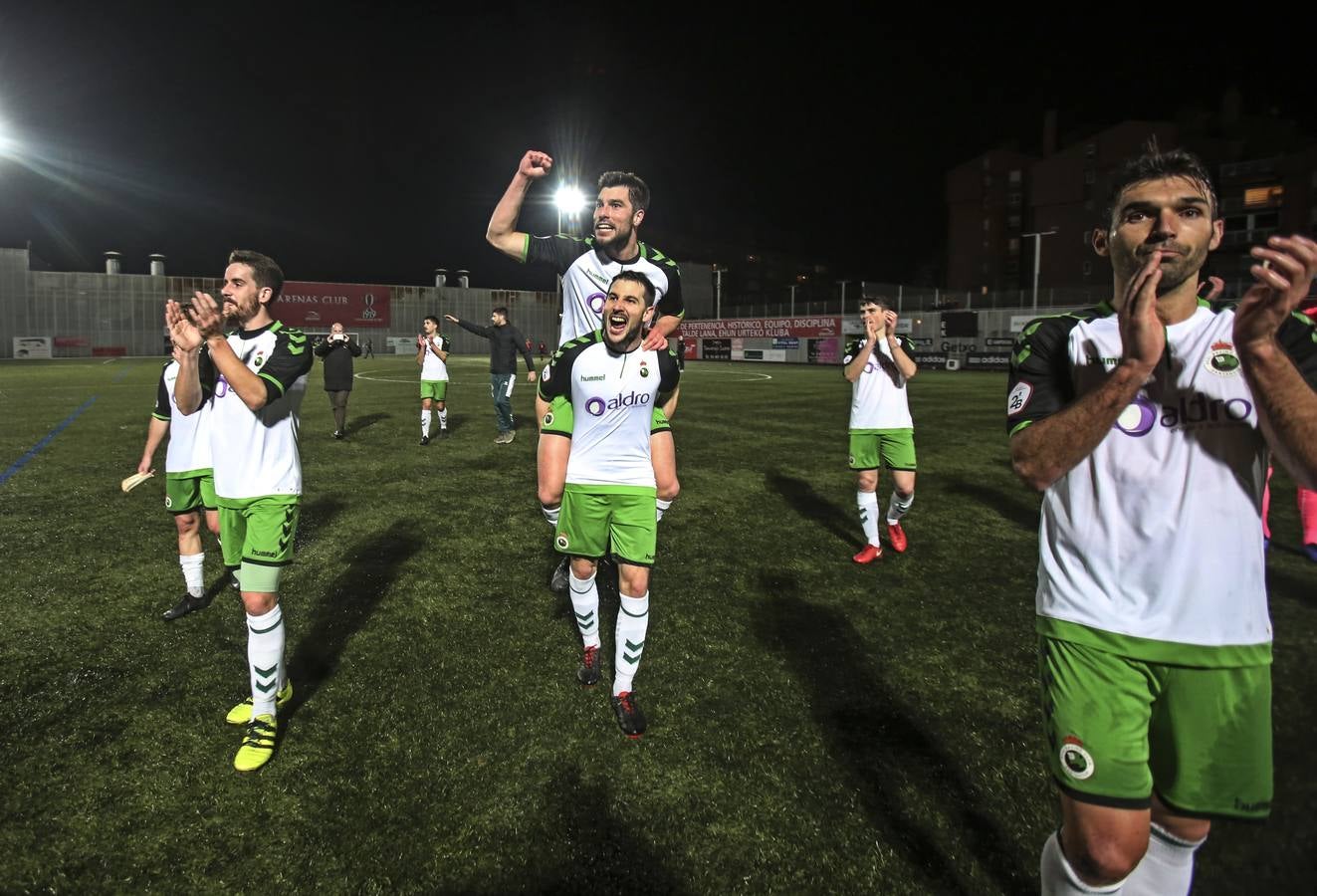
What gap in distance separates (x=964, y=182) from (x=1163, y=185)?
9296cm

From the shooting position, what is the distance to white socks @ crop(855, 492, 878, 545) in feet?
22.1

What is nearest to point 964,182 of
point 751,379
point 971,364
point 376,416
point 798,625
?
point 971,364

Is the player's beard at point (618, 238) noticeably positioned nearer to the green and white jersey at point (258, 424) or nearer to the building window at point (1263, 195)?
the green and white jersey at point (258, 424)

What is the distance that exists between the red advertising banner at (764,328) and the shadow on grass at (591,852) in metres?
49.0

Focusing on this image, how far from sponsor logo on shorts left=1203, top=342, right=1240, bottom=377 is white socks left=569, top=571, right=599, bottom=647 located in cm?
313

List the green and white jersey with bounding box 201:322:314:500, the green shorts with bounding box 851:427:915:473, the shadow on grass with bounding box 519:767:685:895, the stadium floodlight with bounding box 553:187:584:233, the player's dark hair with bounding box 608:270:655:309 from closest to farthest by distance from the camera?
the shadow on grass with bounding box 519:767:685:895
the green and white jersey with bounding box 201:322:314:500
the player's dark hair with bounding box 608:270:655:309
the green shorts with bounding box 851:427:915:473
the stadium floodlight with bounding box 553:187:584:233

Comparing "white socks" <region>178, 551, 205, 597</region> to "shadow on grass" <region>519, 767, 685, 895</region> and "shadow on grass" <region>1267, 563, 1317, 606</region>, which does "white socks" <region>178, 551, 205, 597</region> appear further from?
"shadow on grass" <region>1267, 563, 1317, 606</region>

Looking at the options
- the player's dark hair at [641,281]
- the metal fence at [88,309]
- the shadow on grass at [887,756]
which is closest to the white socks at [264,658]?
the player's dark hair at [641,281]

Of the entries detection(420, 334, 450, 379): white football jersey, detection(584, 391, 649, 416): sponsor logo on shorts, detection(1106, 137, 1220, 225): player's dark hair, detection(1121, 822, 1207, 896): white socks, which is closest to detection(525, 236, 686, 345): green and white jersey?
detection(584, 391, 649, 416): sponsor logo on shorts

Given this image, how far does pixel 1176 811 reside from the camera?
199 centimetres

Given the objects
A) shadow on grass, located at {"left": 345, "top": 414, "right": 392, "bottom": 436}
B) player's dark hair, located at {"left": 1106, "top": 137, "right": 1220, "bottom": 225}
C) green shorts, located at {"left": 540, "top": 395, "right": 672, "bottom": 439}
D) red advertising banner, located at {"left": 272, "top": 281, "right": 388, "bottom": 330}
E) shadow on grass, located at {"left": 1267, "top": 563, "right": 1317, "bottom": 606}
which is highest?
red advertising banner, located at {"left": 272, "top": 281, "right": 388, "bottom": 330}

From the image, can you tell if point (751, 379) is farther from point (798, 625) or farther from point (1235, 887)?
point (1235, 887)

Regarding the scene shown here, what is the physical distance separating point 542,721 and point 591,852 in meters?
1.07

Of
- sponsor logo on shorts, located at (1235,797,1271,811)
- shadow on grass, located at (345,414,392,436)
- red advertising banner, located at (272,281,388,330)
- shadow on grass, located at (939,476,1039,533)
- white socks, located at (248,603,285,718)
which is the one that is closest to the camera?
sponsor logo on shorts, located at (1235,797,1271,811)
